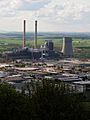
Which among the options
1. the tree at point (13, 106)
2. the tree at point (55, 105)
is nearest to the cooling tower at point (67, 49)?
the tree at point (55, 105)

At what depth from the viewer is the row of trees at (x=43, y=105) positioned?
15.5m

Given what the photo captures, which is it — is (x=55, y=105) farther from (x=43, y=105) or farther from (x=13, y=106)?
(x=13, y=106)

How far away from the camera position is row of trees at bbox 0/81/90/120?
50.9 feet

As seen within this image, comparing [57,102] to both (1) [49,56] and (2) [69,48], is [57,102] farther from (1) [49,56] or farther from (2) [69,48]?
(2) [69,48]

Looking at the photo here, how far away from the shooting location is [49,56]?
69.1 metres

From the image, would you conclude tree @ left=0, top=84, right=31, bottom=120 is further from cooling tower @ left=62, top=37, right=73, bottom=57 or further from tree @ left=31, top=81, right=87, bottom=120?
cooling tower @ left=62, top=37, right=73, bottom=57

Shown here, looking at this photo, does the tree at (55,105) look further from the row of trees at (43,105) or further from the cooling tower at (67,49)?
the cooling tower at (67,49)

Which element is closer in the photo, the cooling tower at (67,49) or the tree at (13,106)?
the tree at (13,106)

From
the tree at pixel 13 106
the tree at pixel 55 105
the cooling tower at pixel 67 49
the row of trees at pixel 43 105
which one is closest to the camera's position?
the tree at pixel 13 106

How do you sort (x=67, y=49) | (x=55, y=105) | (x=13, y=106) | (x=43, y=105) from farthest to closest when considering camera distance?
(x=67, y=49) → (x=43, y=105) → (x=55, y=105) → (x=13, y=106)

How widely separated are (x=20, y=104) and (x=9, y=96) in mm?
511

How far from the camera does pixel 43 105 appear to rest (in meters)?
16.2

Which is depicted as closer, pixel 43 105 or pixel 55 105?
pixel 55 105

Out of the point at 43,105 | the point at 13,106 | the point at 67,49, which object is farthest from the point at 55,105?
the point at 67,49
